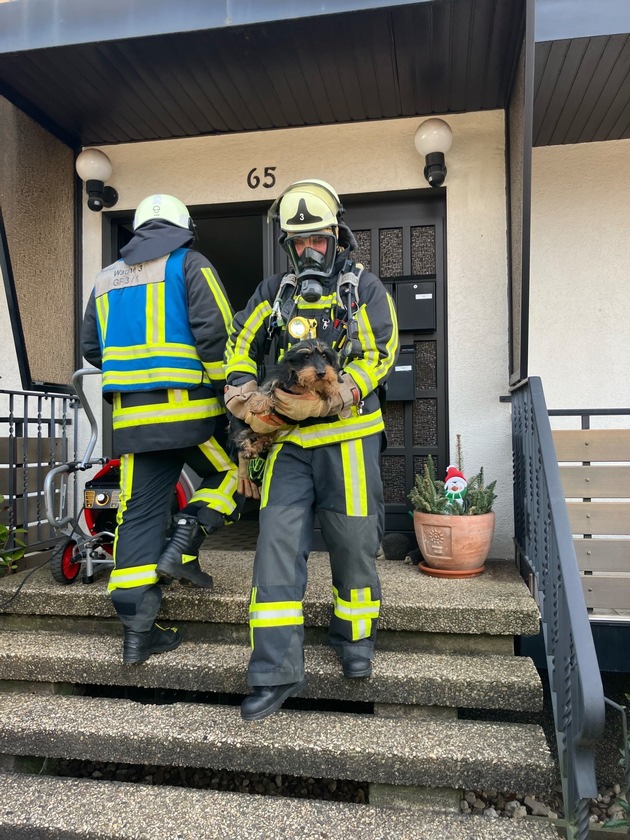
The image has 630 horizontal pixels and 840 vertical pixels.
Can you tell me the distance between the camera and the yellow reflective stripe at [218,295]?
8.38ft

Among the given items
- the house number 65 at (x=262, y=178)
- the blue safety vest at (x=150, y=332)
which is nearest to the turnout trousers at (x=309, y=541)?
the blue safety vest at (x=150, y=332)

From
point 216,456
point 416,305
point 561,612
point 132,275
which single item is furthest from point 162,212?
point 561,612

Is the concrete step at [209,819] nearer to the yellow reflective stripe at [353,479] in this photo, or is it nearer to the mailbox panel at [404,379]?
the yellow reflective stripe at [353,479]

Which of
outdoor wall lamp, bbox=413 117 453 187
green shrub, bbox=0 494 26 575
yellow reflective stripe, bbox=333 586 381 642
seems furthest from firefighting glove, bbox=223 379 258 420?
outdoor wall lamp, bbox=413 117 453 187

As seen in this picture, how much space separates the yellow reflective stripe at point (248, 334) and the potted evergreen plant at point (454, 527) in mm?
1469

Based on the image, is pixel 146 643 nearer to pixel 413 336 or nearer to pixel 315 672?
pixel 315 672

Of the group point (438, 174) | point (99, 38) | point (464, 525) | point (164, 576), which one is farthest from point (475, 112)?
point (164, 576)

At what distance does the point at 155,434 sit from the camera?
2.48 metres

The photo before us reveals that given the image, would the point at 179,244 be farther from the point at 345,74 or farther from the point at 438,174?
the point at 438,174

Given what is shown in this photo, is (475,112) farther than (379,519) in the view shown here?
Yes

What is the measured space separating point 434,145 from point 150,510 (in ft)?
9.63

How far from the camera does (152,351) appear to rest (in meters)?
2.51

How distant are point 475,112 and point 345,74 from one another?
997 millimetres

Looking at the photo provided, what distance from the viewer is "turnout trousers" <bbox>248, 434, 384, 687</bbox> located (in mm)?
2146
